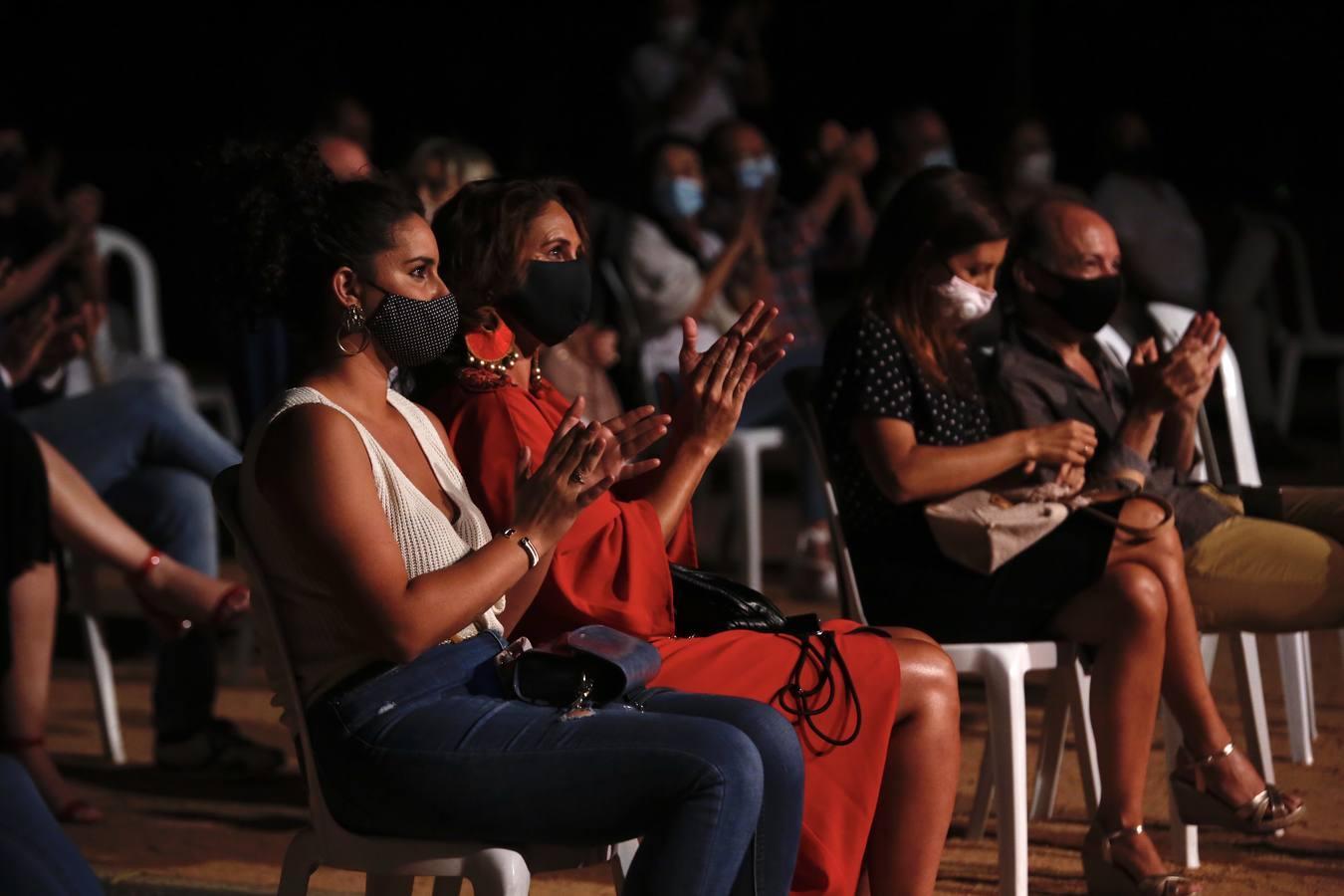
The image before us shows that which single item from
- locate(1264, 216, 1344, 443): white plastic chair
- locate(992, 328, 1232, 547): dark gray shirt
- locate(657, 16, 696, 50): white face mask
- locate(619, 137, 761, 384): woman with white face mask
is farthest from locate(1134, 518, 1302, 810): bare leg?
locate(1264, 216, 1344, 443): white plastic chair

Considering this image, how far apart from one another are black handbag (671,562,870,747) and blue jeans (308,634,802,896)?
13.3 inches

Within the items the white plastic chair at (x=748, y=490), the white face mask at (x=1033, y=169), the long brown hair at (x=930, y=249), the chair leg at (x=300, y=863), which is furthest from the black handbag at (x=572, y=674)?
the white face mask at (x=1033, y=169)

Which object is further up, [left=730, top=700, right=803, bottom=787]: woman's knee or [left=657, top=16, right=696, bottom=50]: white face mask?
[left=657, top=16, right=696, bottom=50]: white face mask

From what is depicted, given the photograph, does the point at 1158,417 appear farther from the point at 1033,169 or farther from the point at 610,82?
the point at 610,82

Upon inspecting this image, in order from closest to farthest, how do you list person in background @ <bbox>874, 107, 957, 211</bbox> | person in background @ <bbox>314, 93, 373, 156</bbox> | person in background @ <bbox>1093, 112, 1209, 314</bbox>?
1. person in background @ <bbox>314, 93, 373, 156</bbox>
2. person in background @ <bbox>874, 107, 957, 211</bbox>
3. person in background @ <bbox>1093, 112, 1209, 314</bbox>

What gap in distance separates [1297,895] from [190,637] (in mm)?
2638

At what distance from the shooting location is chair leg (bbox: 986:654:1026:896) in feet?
10.8

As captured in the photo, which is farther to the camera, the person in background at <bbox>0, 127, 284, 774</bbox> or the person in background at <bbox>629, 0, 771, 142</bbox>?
the person in background at <bbox>629, 0, 771, 142</bbox>

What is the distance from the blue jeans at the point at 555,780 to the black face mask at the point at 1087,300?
1823mm

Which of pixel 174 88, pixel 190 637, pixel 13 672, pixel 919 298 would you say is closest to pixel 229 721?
pixel 190 637

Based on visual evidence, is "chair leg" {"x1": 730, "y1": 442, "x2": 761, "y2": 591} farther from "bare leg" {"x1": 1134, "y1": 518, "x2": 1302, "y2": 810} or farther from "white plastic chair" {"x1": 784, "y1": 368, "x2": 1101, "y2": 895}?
"bare leg" {"x1": 1134, "y1": 518, "x2": 1302, "y2": 810}

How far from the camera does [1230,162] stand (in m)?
13.9

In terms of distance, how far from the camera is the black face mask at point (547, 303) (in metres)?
3.22

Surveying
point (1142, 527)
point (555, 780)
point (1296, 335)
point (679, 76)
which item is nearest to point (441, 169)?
point (1142, 527)
